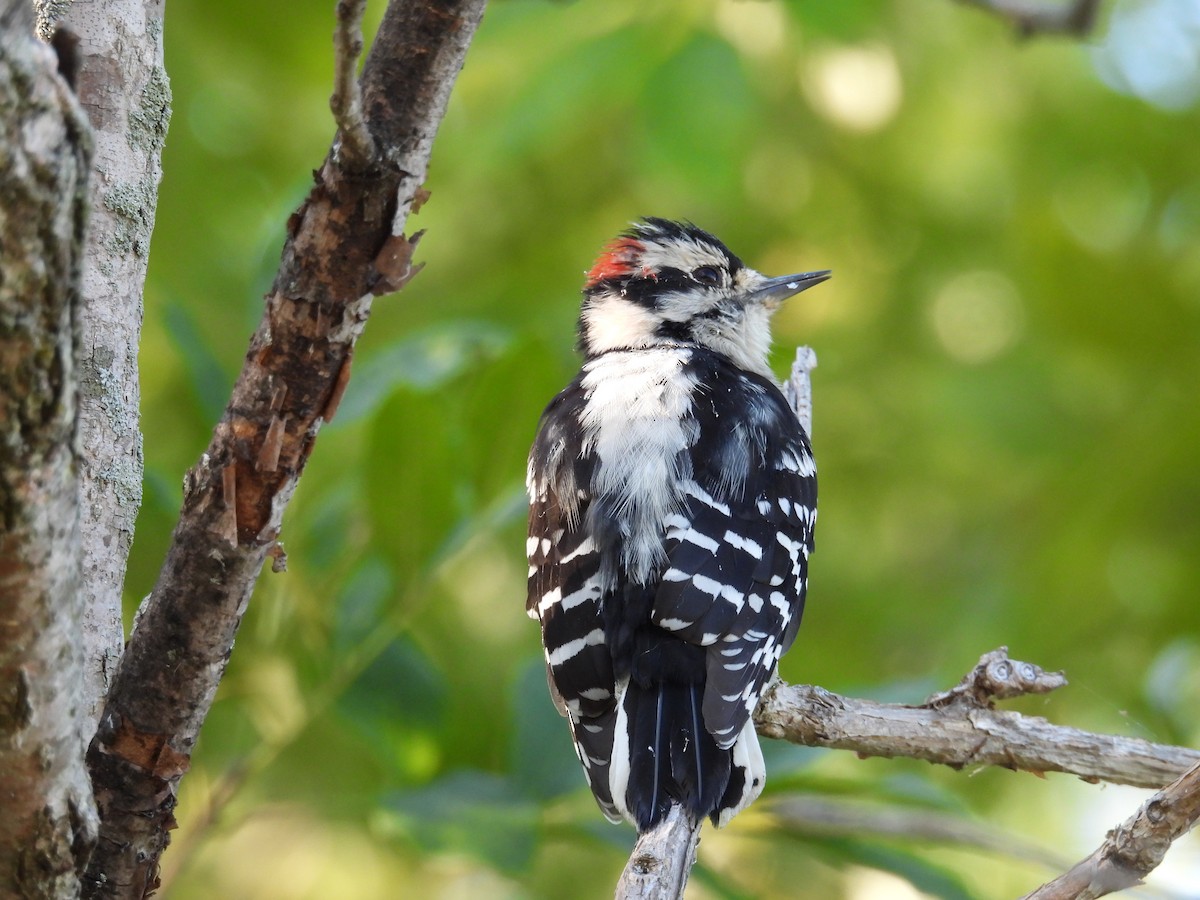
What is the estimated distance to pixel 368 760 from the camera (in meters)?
4.21

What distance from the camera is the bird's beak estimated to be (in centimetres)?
415

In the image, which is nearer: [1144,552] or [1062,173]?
[1144,552]

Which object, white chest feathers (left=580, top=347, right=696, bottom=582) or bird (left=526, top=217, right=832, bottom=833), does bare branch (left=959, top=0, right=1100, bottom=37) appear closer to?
bird (left=526, top=217, right=832, bottom=833)

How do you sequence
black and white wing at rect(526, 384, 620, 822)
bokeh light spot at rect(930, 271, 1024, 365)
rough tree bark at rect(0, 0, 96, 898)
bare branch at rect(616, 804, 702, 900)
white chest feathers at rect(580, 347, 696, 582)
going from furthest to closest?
bokeh light spot at rect(930, 271, 1024, 365) < white chest feathers at rect(580, 347, 696, 582) < black and white wing at rect(526, 384, 620, 822) < bare branch at rect(616, 804, 702, 900) < rough tree bark at rect(0, 0, 96, 898)

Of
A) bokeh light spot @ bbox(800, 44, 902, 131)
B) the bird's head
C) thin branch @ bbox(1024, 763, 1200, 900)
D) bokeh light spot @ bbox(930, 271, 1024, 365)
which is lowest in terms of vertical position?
thin branch @ bbox(1024, 763, 1200, 900)

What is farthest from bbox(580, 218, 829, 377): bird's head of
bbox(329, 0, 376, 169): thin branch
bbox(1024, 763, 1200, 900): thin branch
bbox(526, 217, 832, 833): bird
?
bbox(329, 0, 376, 169): thin branch

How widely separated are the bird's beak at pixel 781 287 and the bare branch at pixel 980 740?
1.64 m

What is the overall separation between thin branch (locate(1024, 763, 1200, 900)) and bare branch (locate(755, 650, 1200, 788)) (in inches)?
26.1

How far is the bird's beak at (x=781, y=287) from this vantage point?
415 centimetres

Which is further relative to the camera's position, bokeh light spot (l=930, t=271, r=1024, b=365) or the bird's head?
bokeh light spot (l=930, t=271, r=1024, b=365)

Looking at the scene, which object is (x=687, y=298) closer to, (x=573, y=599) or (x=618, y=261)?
(x=618, y=261)

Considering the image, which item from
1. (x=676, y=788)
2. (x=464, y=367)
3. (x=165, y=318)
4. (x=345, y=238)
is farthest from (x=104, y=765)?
(x=464, y=367)

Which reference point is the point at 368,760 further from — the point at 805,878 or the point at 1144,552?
the point at 1144,552

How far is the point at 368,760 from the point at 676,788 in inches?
69.8
